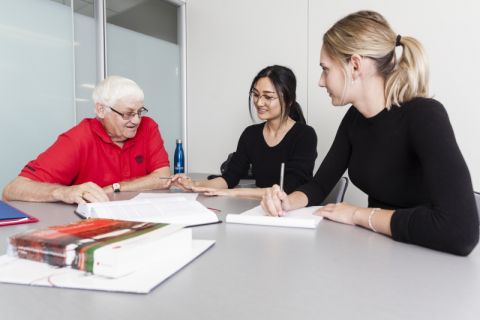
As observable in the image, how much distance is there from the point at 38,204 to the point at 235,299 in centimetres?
112

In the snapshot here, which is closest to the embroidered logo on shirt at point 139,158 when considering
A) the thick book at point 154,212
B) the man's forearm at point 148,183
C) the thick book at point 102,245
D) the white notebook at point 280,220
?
the man's forearm at point 148,183

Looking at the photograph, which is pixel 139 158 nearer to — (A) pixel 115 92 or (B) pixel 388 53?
(A) pixel 115 92

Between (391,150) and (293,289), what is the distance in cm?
76

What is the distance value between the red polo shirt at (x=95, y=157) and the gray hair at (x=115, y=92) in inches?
5.1

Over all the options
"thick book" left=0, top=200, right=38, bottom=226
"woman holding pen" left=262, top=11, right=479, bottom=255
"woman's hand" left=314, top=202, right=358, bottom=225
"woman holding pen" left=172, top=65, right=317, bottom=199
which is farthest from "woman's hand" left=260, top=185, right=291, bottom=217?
"woman holding pen" left=172, top=65, right=317, bottom=199

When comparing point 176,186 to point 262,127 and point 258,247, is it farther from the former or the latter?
point 258,247

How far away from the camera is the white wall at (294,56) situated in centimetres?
251

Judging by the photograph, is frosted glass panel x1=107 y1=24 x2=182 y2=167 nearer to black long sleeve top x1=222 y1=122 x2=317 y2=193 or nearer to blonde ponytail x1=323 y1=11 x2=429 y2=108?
black long sleeve top x1=222 y1=122 x2=317 y2=193

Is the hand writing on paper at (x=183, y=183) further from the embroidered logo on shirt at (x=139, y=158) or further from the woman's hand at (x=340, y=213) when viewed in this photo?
the woman's hand at (x=340, y=213)

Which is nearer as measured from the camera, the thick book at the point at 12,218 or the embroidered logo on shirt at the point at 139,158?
the thick book at the point at 12,218

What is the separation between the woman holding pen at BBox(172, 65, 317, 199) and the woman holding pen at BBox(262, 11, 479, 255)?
2.19ft

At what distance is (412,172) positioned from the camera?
1237mm

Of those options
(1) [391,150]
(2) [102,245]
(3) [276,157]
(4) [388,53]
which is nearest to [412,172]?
(1) [391,150]

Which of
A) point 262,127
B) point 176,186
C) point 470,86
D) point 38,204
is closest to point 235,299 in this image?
point 38,204
